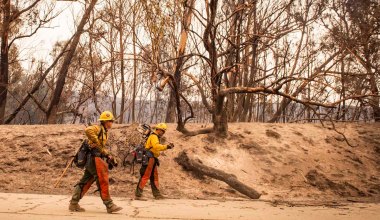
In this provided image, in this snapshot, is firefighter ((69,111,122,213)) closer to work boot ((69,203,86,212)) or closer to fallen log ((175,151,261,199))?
work boot ((69,203,86,212))

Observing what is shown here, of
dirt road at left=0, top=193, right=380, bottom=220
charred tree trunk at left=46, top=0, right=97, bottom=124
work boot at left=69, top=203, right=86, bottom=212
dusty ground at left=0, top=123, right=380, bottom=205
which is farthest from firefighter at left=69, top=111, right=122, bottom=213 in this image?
charred tree trunk at left=46, top=0, right=97, bottom=124

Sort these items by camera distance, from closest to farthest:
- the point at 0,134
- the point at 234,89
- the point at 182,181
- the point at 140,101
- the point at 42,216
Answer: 1. the point at 42,216
2. the point at 182,181
3. the point at 234,89
4. the point at 0,134
5. the point at 140,101

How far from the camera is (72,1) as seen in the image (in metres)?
18.2

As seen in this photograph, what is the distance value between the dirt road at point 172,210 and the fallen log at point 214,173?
Result: 87 centimetres

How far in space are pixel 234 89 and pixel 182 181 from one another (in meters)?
2.94

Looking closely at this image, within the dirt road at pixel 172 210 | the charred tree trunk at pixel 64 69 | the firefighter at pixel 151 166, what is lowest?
the dirt road at pixel 172 210

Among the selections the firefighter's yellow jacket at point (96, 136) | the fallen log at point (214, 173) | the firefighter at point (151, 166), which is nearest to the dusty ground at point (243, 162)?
the fallen log at point (214, 173)

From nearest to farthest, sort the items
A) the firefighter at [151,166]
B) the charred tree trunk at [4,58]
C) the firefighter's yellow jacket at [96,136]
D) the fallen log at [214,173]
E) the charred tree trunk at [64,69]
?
the firefighter's yellow jacket at [96,136]
the firefighter at [151,166]
the fallen log at [214,173]
the charred tree trunk at [4,58]
the charred tree trunk at [64,69]

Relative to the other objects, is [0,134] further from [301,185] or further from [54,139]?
[301,185]

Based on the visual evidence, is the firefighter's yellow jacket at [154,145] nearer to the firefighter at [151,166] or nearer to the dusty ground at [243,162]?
the firefighter at [151,166]

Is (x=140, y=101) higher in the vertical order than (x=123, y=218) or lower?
higher

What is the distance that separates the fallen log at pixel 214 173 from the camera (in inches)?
367

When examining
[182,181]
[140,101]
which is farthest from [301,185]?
[140,101]

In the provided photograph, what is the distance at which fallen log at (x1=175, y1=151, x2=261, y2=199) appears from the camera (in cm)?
933
